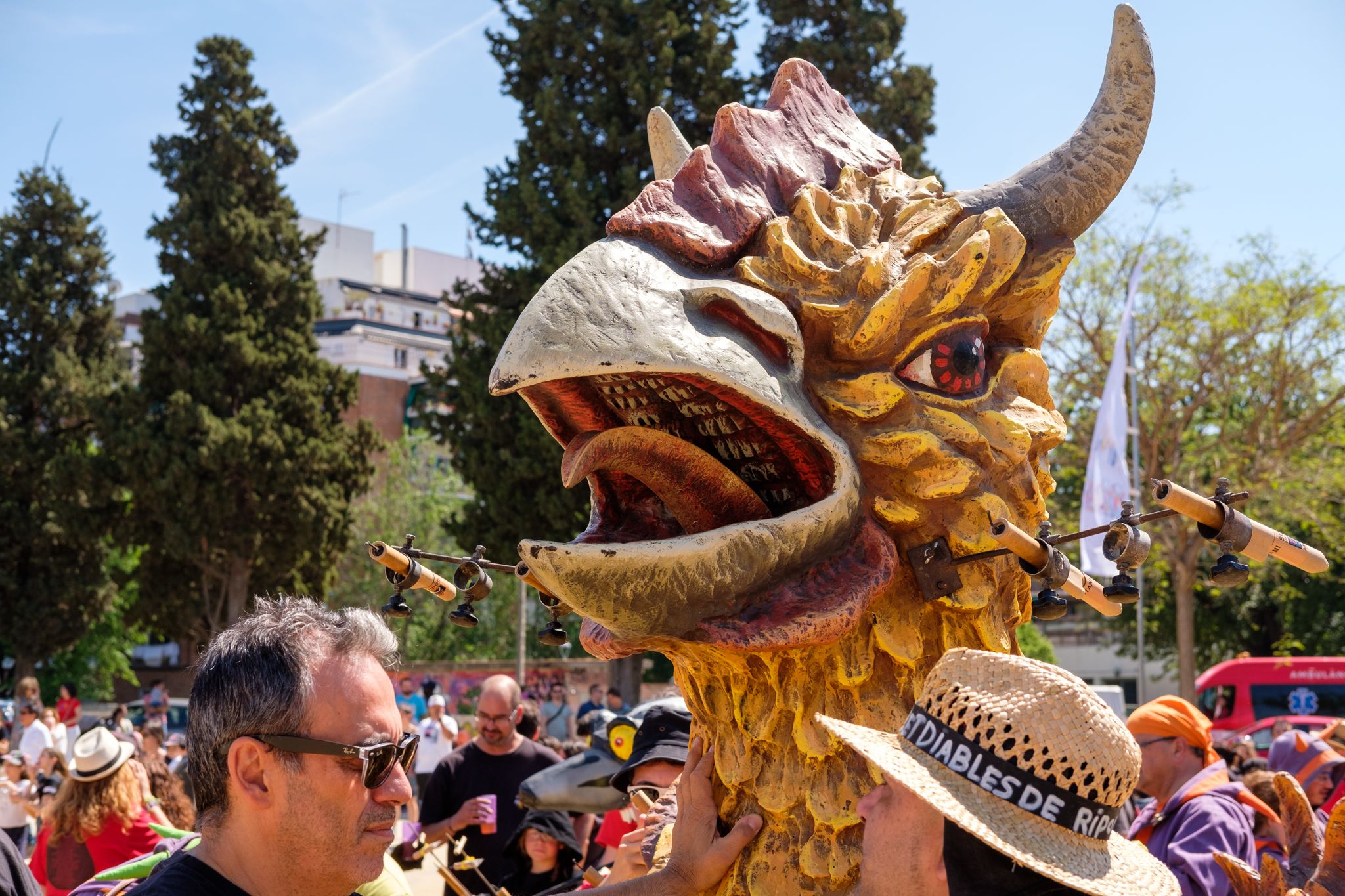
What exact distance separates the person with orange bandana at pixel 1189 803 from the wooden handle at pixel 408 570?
8.60 feet

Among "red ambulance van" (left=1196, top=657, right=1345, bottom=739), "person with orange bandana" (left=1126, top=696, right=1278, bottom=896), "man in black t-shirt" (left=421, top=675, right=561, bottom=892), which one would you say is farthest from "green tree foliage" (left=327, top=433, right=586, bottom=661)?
"person with orange bandana" (left=1126, top=696, right=1278, bottom=896)

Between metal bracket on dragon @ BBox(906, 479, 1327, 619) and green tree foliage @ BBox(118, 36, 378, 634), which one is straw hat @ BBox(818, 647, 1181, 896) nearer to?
metal bracket on dragon @ BBox(906, 479, 1327, 619)

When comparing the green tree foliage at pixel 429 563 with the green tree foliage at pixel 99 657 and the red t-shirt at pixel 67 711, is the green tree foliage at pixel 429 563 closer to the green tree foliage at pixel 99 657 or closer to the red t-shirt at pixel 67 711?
the green tree foliage at pixel 99 657

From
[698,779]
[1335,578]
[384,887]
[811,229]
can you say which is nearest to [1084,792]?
[698,779]

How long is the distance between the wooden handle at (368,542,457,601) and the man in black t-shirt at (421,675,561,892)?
4.23 m

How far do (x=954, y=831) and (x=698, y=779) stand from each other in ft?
2.52

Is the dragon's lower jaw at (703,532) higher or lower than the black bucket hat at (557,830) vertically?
higher

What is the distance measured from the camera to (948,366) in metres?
2.52

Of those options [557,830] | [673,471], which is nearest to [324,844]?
[673,471]

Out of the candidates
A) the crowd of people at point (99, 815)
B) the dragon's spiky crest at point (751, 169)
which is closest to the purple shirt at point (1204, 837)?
the dragon's spiky crest at point (751, 169)

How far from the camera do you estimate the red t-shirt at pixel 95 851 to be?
5816 millimetres

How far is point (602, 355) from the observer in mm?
2203

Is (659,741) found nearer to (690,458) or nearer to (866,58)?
(690,458)

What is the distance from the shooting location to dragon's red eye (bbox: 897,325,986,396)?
252 centimetres
